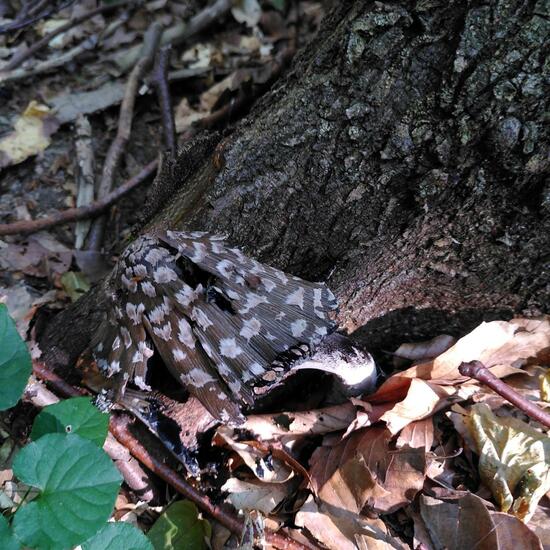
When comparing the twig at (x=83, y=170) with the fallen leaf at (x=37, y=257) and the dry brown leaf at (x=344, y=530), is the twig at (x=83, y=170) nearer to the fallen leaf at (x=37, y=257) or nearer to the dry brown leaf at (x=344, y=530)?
the fallen leaf at (x=37, y=257)

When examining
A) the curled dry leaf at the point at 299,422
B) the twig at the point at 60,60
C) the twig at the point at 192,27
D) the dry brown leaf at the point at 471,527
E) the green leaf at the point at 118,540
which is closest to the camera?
the green leaf at the point at 118,540

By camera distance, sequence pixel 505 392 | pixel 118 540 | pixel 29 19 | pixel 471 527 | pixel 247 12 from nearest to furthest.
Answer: pixel 118 540 → pixel 471 527 → pixel 505 392 → pixel 29 19 → pixel 247 12

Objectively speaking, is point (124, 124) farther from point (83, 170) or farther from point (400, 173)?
point (400, 173)

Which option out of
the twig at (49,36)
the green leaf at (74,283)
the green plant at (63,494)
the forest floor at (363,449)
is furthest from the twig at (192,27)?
the green plant at (63,494)

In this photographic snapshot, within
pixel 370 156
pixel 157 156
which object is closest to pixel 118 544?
pixel 370 156

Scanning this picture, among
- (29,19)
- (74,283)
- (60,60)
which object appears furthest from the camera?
(29,19)

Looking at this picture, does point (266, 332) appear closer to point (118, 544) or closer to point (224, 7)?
point (118, 544)

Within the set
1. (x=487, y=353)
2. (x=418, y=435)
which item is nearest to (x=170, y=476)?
(x=418, y=435)
